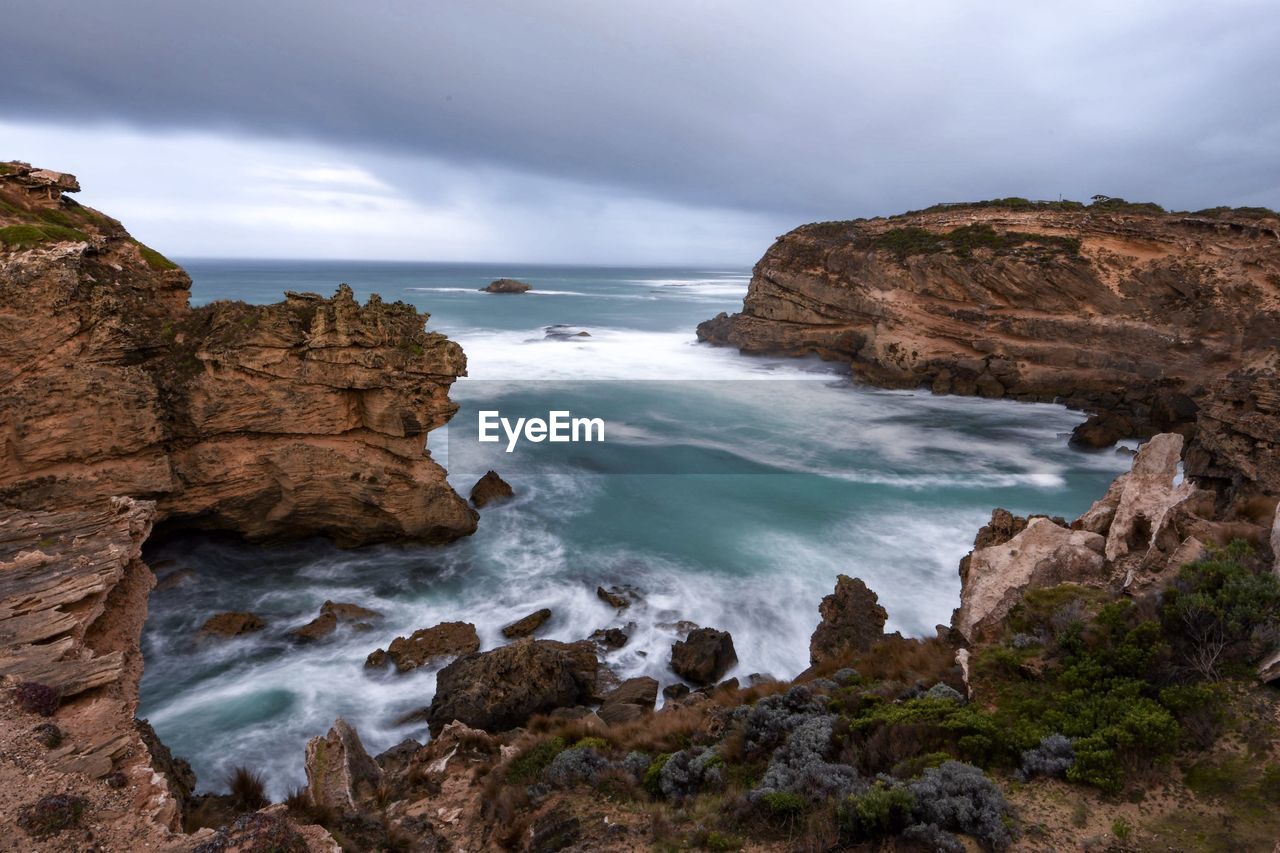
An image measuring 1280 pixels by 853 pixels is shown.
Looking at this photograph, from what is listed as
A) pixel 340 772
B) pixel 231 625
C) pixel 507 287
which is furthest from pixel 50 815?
pixel 507 287

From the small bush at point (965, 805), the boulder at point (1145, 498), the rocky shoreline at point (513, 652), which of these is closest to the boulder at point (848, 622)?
the rocky shoreline at point (513, 652)

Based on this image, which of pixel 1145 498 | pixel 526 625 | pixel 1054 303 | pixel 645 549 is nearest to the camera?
pixel 1145 498

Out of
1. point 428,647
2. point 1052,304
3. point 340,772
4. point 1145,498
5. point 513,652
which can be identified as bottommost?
point 428,647

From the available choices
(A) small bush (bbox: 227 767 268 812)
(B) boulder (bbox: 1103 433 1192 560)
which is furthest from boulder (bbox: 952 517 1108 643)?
(A) small bush (bbox: 227 767 268 812)

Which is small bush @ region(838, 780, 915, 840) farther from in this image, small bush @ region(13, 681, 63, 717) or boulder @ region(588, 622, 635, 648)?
boulder @ region(588, 622, 635, 648)

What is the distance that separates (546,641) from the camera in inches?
511

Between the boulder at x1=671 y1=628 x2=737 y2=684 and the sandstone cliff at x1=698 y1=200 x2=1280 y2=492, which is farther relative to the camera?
the sandstone cliff at x1=698 y1=200 x2=1280 y2=492

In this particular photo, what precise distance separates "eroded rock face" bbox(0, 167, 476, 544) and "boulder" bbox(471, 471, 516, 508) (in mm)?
2359

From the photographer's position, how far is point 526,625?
13891mm

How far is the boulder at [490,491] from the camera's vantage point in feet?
64.5

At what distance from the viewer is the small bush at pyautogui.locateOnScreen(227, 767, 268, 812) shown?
852 centimetres

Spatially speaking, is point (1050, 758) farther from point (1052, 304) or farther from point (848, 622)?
point (1052, 304)

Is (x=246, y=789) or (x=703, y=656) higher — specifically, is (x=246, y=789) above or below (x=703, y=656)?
below

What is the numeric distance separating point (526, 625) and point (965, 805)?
33.5 feet
